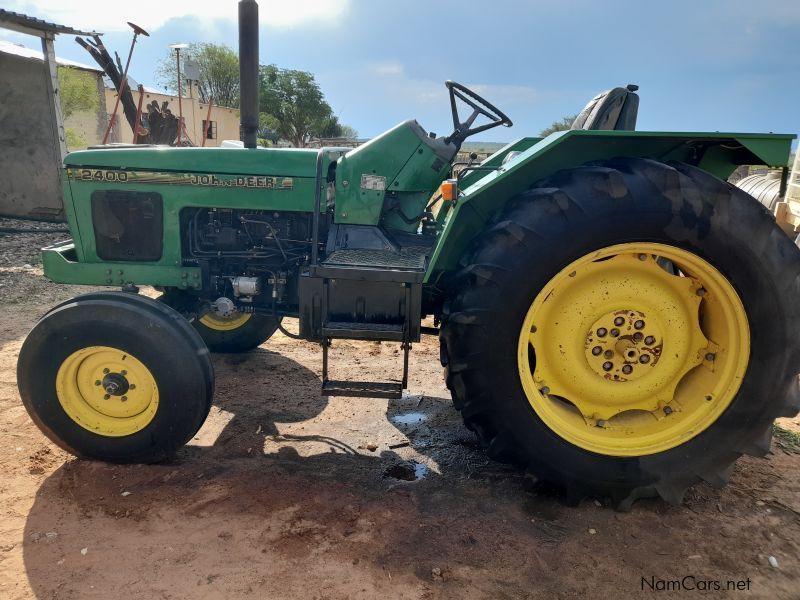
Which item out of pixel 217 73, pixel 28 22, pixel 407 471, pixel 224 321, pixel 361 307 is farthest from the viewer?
pixel 217 73

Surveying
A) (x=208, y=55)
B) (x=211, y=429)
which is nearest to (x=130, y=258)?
(x=211, y=429)

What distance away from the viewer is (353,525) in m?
2.51

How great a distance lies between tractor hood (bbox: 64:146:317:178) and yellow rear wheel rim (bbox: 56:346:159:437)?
1111 mm

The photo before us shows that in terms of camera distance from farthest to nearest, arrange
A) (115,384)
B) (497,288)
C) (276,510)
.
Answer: (115,384), (276,510), (497,288)

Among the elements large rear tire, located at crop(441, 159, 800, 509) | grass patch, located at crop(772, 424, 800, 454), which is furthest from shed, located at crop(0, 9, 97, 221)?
grass patch, located at crop(772, 424, 800, 454)

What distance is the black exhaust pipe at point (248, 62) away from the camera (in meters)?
3.14

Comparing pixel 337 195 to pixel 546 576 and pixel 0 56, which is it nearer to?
pixel 546 576

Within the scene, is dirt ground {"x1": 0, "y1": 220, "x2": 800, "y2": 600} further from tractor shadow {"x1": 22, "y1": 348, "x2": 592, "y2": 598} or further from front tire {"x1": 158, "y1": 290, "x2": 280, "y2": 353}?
front tire {"x1": 158, "y1": 290, "x2": 280, "y2": 353}

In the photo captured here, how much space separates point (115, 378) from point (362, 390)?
3.97 feet

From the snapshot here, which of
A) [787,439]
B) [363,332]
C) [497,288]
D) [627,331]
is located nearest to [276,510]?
[363,332]

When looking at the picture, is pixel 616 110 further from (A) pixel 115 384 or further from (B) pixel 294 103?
(B) pixel 294 103

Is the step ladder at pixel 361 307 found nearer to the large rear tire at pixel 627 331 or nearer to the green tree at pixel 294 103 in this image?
the large rear tire at pixel 627 331

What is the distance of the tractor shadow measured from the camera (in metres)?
2.23

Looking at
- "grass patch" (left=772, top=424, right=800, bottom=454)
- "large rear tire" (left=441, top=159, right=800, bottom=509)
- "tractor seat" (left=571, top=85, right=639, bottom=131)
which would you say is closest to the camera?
"large rear tire" (left=441, top=159, right=800, bottom=509)
